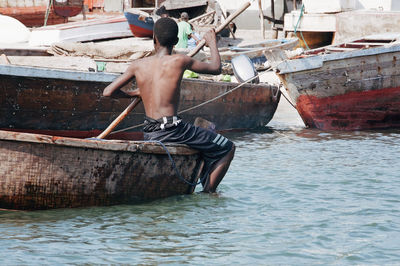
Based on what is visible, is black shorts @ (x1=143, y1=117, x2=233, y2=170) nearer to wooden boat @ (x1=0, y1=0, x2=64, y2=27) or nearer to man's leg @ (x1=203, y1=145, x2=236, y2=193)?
man's leg @ (x1=203, y1=145, x2=236, y2=193)

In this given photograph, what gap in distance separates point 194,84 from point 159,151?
180 inches

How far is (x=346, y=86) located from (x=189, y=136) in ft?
19.4

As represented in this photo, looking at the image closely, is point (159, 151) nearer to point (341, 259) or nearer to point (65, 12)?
point (341, 259)

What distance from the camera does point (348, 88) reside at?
11172 millimetres

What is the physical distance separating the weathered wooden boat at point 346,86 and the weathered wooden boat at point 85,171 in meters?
5.43

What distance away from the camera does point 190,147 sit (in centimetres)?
592

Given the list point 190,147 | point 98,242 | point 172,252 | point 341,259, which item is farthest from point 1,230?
point 341,259

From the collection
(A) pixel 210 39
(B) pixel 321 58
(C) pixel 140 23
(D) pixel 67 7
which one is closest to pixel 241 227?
(A) pixel 210 39

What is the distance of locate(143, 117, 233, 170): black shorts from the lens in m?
5.81

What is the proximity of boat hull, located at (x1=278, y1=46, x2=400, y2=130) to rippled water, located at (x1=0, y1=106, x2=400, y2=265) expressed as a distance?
11.2ft

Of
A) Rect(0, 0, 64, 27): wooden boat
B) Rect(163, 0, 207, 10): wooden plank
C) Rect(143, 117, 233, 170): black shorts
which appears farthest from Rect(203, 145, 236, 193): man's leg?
Rect(0, 0, 64, 27): wooden boat

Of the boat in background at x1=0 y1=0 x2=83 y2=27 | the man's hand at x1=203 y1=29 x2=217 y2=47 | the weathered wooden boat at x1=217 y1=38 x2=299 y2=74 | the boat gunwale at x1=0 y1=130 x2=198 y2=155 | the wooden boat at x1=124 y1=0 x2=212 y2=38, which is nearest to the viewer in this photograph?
the boat gunwale at x1=0 y1=130 x2=198 y2=155

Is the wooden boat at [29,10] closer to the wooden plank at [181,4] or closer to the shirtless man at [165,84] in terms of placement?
the wooden plank at [181,4]

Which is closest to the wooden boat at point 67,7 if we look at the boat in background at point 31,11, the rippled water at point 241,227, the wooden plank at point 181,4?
the boat in background at point 31,11
